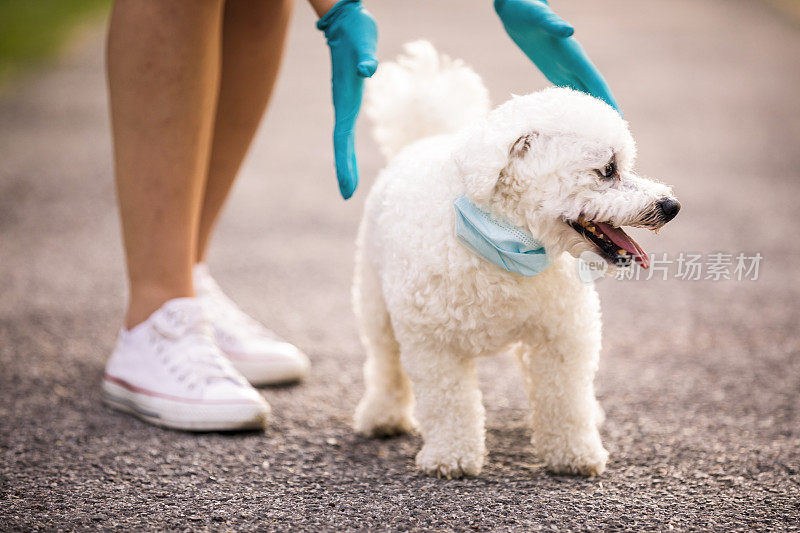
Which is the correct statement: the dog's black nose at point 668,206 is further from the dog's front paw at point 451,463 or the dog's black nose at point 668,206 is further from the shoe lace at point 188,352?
the shoe lace at point 188,352

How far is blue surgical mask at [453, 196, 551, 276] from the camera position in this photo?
193cm

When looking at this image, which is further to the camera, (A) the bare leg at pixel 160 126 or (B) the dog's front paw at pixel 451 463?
(A) the bare leg at pixel 160 126

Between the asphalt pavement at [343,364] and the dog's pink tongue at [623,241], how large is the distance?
0.59 metres

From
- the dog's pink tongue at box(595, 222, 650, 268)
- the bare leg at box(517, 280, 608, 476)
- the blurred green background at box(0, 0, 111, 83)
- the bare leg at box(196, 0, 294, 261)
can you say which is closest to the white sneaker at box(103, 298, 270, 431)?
the bare leg at box(196, 0, 294, 261)

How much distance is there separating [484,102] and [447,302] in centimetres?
92

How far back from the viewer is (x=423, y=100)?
2.58 meters

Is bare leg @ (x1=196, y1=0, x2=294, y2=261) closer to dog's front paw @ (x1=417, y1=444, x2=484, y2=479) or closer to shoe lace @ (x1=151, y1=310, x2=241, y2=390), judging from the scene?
shoe lace @ (x1=151, y1=310, x2=241, y2=390)

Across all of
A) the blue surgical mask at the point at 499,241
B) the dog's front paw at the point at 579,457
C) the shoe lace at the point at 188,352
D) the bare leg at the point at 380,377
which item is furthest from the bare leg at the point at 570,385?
the shoe lace at the point at 188,352

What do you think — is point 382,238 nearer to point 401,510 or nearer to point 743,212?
point 401,510

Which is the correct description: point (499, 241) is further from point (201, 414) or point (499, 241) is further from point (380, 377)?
point (201, 414)

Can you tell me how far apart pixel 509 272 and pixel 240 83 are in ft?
4.16

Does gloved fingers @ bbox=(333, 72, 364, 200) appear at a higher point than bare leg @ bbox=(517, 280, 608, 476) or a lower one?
higher

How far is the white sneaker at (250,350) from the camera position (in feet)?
9.12

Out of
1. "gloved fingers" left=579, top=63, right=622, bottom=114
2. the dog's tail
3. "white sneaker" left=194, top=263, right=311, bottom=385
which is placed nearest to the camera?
"gloved fingers" left=579, top=63, right=622, bottom=114
